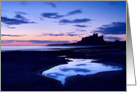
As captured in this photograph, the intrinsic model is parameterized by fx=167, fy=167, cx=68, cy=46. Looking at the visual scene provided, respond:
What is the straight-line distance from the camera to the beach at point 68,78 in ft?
11.1

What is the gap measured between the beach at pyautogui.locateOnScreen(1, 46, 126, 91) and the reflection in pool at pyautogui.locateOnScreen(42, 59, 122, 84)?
0.28 feet

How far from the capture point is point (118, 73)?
3516 millimetres

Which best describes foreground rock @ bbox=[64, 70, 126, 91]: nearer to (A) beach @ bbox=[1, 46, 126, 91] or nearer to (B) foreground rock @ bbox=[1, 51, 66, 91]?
(A) beach @ bbox=[1, 46, 126, 91]

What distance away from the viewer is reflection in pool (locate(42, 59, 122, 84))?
140 inches

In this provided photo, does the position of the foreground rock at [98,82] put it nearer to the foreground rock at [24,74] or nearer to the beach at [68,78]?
the beach at [68,78]

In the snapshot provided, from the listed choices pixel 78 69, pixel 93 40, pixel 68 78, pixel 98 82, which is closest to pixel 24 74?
pixel 68 78

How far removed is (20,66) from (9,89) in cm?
64

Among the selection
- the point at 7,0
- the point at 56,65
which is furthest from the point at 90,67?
the point at 7,0

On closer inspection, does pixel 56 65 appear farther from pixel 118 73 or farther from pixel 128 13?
pixel 128 13

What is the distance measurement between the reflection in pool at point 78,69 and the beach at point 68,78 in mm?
86

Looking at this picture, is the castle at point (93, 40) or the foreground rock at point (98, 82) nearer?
the foreground rock at point (98, 82)

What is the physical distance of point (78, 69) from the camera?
144 inches

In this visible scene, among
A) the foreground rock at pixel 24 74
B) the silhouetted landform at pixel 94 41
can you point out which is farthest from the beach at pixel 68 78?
the silhouetted landform at pixel 94 41

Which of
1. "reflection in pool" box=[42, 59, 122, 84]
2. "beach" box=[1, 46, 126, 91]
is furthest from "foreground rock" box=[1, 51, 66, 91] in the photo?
"reflection in pool" box=[42, 59, 122, 84]
